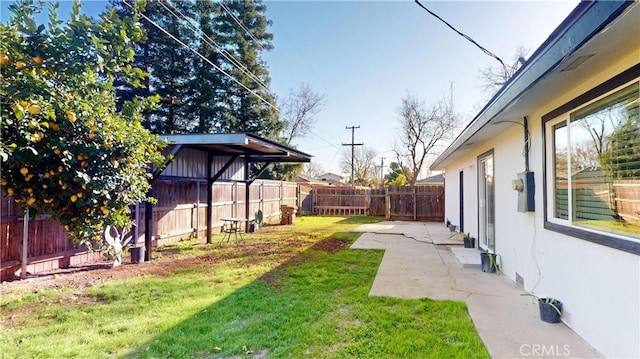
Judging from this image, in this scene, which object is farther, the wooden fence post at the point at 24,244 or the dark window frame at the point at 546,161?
the wooden fence post at the point at 24,244

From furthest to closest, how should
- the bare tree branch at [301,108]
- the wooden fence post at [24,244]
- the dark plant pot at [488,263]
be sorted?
the bare tree branch at [301,108]
the dark plant pot at [488,263]
the wooden fence post at [24,244]

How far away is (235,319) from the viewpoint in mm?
3393

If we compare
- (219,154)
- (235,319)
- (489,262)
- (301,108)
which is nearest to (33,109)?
(235,319)

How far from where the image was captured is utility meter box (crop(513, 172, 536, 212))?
12.9 ft

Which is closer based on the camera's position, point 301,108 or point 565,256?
point 565,256

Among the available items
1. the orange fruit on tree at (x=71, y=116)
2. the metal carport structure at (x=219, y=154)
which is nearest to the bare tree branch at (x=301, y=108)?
the metal carport structure at (x=219, y=154)

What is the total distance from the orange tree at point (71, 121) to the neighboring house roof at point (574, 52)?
285 centimetres

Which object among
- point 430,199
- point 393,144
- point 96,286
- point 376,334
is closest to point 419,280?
point 376,334

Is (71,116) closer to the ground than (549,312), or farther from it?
farther from it

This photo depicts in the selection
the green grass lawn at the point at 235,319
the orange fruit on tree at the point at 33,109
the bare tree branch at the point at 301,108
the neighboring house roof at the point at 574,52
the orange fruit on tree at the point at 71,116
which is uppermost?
the bare tree branch at the point at 301,108

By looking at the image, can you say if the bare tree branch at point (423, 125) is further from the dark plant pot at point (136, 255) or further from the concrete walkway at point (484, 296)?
the dark plant pot at point (136, 255)

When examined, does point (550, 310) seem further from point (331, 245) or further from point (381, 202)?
point (381, 202)

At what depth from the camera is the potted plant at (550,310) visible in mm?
3072

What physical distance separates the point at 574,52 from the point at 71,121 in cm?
353
